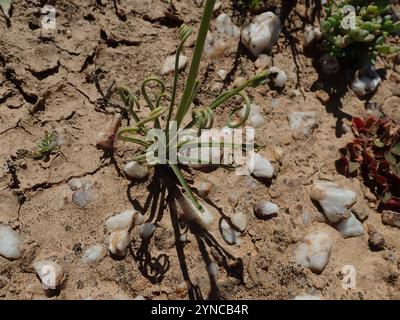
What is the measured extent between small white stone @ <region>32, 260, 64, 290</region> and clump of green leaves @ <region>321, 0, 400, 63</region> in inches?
67.6

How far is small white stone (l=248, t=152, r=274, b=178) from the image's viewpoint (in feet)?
6.92

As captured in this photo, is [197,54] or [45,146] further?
[45,146]

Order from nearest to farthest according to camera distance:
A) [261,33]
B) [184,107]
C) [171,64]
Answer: [184,107]
[171,64]
[261,33]

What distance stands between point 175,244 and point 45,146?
0.73 metres

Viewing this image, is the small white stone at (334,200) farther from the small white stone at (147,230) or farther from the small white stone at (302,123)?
the small white stone at (147,230)

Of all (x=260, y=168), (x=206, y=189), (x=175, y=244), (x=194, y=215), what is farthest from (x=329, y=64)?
(x=175, y=244)

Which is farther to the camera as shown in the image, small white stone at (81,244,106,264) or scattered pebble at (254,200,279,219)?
scattered pebble at (254,200,279,219)

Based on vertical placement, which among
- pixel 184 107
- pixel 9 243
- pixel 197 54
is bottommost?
pixel 9 243

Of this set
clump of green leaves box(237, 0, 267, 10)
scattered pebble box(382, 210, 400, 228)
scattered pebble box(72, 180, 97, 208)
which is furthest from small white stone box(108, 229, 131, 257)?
clump of green leaves box(237, 0, 267, 10)

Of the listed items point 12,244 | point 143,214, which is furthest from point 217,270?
point 12,244

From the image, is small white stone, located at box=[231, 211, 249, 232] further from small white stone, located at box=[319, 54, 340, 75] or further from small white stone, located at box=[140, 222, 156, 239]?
small white stone, located at box=[319, 54, 340, 75]

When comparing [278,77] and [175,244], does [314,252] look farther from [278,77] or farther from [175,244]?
[278,77]

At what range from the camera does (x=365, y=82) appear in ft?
7.93

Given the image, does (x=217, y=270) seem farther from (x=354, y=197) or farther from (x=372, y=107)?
(x=372, y=107)
